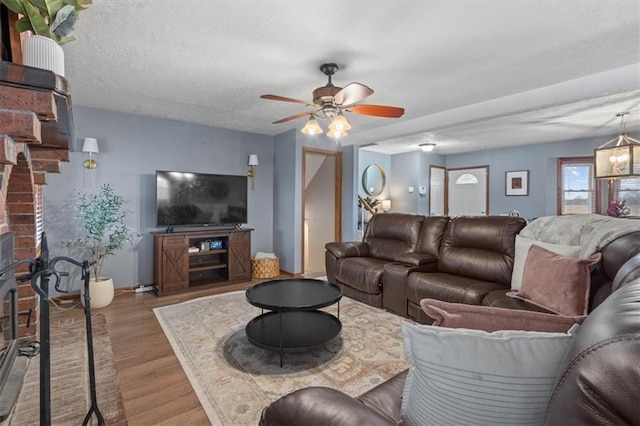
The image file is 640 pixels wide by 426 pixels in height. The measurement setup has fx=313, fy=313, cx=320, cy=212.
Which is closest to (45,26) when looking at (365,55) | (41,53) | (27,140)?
(41,53)

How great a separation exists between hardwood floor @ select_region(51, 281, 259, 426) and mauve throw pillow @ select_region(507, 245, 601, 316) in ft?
7.06

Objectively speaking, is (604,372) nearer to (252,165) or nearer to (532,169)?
(252,165)

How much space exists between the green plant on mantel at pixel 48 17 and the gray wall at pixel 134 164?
3.01m

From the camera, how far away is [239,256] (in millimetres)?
4613

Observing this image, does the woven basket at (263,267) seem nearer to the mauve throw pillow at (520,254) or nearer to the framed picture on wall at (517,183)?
the mauve throw pillow at (520,254)

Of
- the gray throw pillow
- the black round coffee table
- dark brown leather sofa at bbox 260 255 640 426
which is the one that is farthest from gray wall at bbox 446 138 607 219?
the gray throw pillow

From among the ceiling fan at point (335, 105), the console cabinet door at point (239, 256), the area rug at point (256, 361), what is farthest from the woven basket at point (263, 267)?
the ceiling fan at point (335, 105)

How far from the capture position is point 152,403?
186 centimetres

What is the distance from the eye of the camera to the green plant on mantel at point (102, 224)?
11.5 ft

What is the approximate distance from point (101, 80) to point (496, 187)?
7236 mm

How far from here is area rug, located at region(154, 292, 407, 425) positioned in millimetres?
1894

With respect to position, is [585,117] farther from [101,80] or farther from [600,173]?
[101,80]

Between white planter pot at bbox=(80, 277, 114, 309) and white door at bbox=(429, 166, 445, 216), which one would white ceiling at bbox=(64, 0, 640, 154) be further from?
white door at bbox=(429, 166, 445, 216)

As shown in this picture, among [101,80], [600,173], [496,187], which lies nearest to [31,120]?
[101,80]
